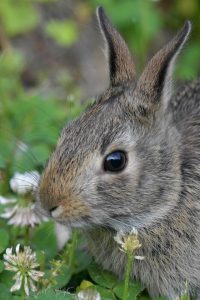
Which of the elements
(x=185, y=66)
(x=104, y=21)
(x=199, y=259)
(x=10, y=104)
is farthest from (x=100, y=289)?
(x=185, y=66)

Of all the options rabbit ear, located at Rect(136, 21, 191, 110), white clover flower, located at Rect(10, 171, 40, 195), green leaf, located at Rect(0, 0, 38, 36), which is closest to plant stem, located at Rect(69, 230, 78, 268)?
white clover flower, located at Rect(10, 171, 40, 195)

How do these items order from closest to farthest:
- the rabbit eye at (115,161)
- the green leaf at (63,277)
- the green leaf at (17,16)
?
1. the rabbit eye at (115,161)
2. the green leaf at (63,277)
3. the green leaf at (17,16)

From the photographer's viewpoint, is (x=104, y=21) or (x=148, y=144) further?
(x=104, y=21)

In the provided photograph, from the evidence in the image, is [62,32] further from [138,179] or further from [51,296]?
[51,296]

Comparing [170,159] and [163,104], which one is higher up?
[163,104]

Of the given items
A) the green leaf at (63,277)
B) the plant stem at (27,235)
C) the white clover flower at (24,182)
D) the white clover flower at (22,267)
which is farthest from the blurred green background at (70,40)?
the white clover flower at (22,267)

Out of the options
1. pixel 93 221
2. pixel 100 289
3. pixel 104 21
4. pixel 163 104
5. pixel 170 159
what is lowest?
pixel 100 289

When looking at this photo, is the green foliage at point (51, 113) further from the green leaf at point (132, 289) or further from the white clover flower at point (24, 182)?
the white clover flower at point (24, 182)

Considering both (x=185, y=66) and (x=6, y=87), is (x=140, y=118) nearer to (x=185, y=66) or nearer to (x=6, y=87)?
(x=6, y=87)

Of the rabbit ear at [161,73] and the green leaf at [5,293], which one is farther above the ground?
the rabbit ear at [161,73]
